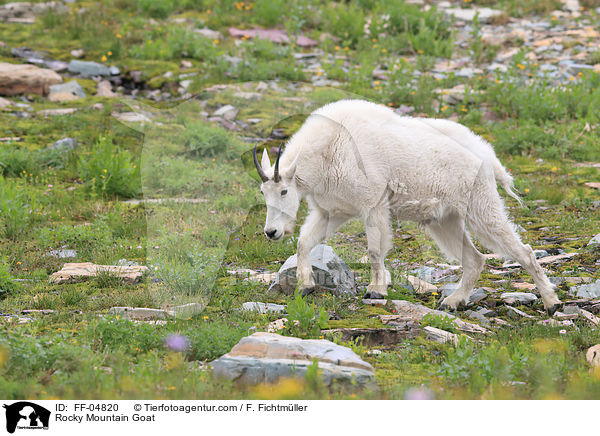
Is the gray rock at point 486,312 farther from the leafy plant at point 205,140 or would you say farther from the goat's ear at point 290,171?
the leafy plant at point 205,140

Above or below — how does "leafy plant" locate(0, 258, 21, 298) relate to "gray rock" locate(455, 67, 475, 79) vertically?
below

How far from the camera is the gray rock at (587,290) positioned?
8352mm

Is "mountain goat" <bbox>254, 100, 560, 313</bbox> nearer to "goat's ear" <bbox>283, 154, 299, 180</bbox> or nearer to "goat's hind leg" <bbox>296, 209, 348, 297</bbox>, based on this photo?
"goat's hind leg" <bbox>296, 209, 348, 297</bbox>

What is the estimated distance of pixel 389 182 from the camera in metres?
8.45

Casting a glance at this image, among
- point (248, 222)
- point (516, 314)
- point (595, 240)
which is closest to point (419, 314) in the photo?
point (516, 314)

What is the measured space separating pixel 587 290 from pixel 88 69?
14163 millimetres

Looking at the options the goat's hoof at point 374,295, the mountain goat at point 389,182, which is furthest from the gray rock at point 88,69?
the goat's hoof at point 374,295

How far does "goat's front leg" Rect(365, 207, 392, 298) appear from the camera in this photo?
841cm

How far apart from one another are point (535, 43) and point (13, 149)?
47.5ft

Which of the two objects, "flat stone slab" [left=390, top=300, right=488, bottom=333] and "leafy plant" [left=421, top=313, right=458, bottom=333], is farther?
"flat stone slab" [left=390, top=300, right=488, bottom=333]

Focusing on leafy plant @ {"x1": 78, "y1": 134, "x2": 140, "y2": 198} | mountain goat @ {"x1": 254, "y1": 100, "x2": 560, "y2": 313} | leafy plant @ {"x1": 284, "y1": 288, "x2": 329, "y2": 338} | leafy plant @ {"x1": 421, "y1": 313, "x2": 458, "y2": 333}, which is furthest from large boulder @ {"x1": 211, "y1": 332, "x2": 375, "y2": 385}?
leafy plant @ {"x1": 78, "y1": 134, "x2": 140, "y2": 198}

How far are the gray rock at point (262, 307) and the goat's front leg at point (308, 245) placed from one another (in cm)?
53

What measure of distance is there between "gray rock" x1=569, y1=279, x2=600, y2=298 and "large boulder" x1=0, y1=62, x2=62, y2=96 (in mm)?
13320

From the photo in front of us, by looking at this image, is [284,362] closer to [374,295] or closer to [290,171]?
[290,171]
